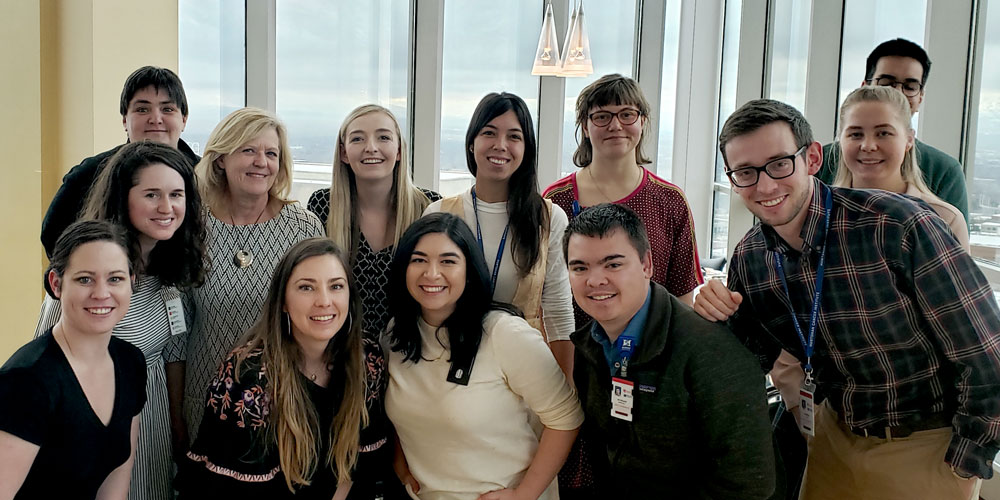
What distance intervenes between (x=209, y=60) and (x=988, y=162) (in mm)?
5387

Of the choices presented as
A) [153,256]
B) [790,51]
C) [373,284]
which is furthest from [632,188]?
[790,51]

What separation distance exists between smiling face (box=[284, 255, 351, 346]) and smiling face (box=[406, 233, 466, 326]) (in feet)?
0.74

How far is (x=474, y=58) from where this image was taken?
22.3 feet

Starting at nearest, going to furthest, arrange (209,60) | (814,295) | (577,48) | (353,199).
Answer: (814,295) < (353,199) < (577,48) < (209,60)

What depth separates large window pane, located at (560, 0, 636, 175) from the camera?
7.15 metres

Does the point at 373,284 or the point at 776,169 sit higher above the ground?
the point at 776,169

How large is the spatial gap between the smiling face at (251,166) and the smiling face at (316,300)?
51cm

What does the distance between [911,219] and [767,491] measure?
0.79 metres

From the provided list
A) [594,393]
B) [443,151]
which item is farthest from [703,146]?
[594,393]

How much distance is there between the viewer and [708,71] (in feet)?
22.3

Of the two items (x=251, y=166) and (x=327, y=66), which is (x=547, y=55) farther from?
(x=251, y=166)

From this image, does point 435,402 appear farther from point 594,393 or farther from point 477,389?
point 594,393

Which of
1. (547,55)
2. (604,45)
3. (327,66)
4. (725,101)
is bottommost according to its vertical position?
(725,101)

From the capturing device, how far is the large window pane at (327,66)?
6168 mm
